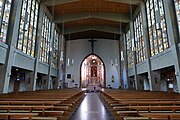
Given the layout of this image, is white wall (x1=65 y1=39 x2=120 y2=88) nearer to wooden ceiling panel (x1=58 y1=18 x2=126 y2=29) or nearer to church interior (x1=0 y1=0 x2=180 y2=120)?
church interior (x1=0 y1=0 x2=180 y2=120)

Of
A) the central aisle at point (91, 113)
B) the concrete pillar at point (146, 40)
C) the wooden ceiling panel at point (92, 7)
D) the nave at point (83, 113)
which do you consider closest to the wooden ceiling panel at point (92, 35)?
the wooden ceiling panel at point (92, 7)

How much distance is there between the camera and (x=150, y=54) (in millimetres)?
12297

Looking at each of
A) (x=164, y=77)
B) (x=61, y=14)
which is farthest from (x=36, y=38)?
(x=164, y=77)

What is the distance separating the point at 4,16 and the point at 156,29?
1056 centimetres

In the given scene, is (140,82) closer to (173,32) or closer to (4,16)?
(173,32)

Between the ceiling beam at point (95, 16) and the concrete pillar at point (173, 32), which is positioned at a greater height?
the ceiling beam at point (95, 16)

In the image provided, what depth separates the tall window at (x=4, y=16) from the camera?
8367 mm

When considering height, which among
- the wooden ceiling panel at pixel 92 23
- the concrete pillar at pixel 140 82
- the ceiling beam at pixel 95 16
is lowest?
the concrete pillar at pixel 140 82

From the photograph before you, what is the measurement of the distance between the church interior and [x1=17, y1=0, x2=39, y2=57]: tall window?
0.08 meters

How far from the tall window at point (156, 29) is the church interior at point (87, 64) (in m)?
0.07

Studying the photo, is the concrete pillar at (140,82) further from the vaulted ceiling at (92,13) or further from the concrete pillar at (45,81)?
the concrete pillar at (45,81)

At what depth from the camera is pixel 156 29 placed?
35.3ft

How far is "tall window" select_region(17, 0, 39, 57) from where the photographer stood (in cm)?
1065

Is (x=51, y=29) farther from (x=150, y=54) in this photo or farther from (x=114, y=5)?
(x=150, y=54)
